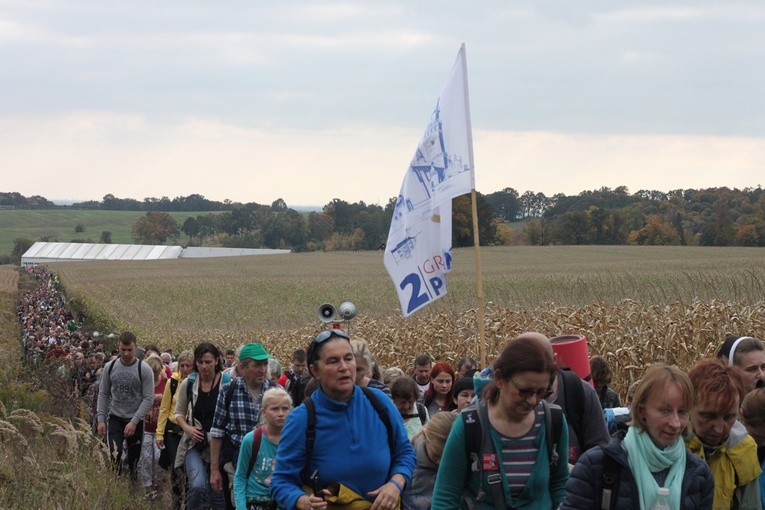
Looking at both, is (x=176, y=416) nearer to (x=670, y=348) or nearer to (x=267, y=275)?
→ (x=670, y=348)

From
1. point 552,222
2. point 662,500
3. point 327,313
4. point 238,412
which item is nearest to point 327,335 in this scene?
point 662,500

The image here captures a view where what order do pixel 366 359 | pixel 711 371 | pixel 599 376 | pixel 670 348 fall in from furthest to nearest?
pixel 670 348 < pixel 599 376 < pixel 366 359 < pixel 711 371

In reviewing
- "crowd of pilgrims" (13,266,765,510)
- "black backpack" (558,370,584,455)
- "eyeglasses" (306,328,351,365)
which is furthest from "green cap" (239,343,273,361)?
"black backpack" (558,370,584,455)

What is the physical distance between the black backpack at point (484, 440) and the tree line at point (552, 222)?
165 feet

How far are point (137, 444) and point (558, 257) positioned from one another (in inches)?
2283

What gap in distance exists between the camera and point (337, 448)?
5066 millimetres

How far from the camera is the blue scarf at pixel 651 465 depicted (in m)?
4.05

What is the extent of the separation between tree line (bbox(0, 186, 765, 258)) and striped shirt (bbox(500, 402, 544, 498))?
50275 mm

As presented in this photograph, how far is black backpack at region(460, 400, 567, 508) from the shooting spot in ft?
14.7

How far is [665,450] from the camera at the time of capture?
13.4 feet

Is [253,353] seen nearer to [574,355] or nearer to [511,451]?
[574,355]

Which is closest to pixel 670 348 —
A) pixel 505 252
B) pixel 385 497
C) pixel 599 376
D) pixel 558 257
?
pixel 599 376

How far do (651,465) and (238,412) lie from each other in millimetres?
4628

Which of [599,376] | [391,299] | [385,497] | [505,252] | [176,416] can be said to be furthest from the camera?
[505,252]
